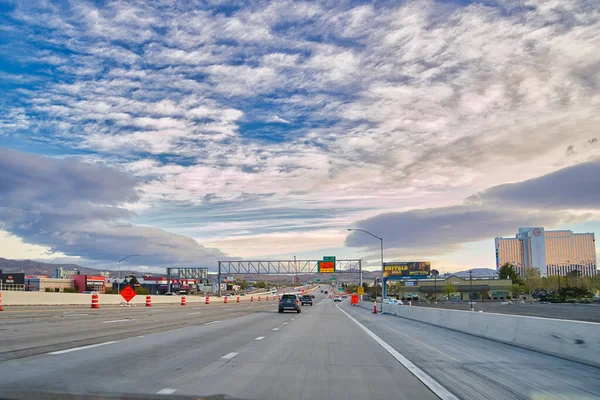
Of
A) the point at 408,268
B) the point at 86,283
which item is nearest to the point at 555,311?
the point at 408,268

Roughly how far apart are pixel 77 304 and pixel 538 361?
126ft

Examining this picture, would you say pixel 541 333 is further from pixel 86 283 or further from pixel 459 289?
pixel 459 289

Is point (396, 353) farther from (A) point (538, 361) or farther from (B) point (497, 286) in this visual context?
(B) point (497, 286)

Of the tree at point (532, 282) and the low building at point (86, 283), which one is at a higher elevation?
the low building at point (86, 283)

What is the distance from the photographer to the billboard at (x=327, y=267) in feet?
415

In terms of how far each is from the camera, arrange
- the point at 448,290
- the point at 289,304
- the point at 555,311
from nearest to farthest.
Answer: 1. the point at 289,304
2. the point at 555,311
3. the point at 448,290

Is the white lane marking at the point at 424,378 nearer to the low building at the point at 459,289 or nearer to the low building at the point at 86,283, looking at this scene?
the low building at the point at 86,283

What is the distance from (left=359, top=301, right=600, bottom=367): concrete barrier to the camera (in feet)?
38.6

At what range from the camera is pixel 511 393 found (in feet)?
27.5

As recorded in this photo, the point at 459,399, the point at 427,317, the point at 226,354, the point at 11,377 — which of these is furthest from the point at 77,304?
the point at 459,399

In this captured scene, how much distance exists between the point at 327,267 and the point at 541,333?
113738mm

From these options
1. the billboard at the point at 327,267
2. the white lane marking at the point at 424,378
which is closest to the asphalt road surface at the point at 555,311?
the white lane marking at the point at 424,378

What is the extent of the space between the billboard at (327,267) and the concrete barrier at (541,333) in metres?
104

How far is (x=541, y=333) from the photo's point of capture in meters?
14.3
